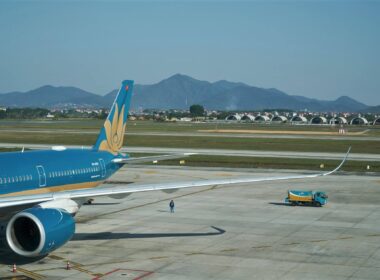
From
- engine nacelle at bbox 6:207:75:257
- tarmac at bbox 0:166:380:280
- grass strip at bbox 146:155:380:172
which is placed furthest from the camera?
grass strip at bbox 146:155:380:172

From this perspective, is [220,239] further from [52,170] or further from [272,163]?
[272,163]

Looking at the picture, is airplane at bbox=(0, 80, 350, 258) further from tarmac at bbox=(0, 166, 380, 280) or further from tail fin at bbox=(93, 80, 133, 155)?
tarmac at bbox=(0, 166, 380, 280)

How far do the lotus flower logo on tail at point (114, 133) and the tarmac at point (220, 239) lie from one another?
4681 mm

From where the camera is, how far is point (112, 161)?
37250 mm

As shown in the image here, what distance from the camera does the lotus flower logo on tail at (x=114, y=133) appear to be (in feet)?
125

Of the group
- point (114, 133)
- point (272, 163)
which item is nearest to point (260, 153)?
point (272, 163)

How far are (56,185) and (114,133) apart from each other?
336 inches

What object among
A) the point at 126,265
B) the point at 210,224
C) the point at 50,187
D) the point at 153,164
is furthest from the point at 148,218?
the point at 153,164

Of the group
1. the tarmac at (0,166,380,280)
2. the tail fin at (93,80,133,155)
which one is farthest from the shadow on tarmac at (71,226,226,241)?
the tail fin at (93,80,133,155)

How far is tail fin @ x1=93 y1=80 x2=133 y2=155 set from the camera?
38.1 metres

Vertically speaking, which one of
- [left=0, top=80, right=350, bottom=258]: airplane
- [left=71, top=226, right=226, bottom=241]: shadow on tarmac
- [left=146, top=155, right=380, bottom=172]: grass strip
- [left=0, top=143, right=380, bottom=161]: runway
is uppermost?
[left=0, top=80, right=350, bottom=258]: airplane

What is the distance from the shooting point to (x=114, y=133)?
127 ft

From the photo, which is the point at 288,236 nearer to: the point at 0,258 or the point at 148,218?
the point at 148,218

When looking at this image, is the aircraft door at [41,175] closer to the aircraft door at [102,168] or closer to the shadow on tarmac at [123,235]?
the shadow on tarmac at [123,235]
